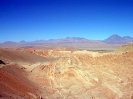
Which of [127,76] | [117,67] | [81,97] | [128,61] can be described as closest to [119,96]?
[81,97]

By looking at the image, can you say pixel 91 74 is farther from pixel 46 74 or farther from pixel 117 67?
pixel 46 74

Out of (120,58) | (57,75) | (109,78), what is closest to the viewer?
(109,78)

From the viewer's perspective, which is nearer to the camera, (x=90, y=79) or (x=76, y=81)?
(x=90, y=79)

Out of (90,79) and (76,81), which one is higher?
(90,79)

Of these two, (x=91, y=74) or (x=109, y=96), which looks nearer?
(x=109, y=96)

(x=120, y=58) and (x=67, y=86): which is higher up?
(x=120, y=58)

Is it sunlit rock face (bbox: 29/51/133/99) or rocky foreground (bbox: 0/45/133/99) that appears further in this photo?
sunlit rock face (bbox: 29/51/133/99)

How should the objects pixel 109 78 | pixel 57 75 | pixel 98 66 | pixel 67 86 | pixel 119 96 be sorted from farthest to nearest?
pixel 98 66 < pixel 57 75 < pixel 109 78 < pixel 67 86 < pixel 119 96

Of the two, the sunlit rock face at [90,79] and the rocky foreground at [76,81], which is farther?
the sunlit rock face at [90,79]

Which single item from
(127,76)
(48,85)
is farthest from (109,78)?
(48,85)
